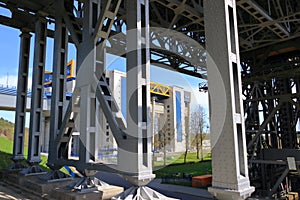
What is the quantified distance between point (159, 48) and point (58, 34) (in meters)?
7.12

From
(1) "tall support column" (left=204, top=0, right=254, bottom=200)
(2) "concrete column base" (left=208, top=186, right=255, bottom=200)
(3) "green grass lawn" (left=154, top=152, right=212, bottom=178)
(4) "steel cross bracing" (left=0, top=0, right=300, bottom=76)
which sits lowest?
(3) "green grass lawn" (left=154, top=152, right=212, bottom=178)

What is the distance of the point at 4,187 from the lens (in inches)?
325

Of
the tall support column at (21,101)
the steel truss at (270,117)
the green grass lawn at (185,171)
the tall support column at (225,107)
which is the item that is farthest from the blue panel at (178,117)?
the tall support column at (225,107)

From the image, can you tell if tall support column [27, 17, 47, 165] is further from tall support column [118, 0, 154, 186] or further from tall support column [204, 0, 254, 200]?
tall support column [204, 0, 254, 200]

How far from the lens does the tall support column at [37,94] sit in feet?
30.4

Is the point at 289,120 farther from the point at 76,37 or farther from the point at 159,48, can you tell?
the point at 76,37

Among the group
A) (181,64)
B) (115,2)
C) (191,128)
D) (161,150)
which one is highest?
(181,64)

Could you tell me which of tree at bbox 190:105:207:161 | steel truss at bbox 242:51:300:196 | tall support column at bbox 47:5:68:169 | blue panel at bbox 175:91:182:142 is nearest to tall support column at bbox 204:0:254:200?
tall support column at bbox 47:5:68:169

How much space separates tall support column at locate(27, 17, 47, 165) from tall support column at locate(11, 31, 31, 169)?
1.11m

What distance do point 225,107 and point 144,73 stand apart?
215cm

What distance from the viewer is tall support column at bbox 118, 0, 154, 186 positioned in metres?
4.99

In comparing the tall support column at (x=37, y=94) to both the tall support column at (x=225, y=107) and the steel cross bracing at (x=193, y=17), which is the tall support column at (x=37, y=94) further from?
the tall support column at (x=225, y=107)

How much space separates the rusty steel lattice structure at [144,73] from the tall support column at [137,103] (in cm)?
2

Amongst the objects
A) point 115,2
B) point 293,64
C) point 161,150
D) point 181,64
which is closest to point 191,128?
point 161,150
